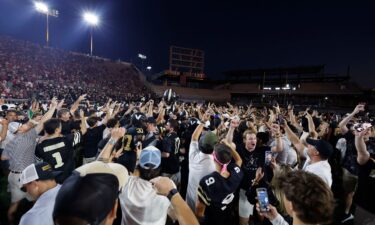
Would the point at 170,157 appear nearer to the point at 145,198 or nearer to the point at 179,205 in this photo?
the point at 145,198

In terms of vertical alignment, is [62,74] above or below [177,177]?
above

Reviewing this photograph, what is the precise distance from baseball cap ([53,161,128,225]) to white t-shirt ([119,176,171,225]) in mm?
1024

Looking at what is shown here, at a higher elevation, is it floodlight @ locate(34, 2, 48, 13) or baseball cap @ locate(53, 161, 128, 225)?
floodlight @ locate(34, 2, 48, 13)

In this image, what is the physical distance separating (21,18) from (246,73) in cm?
6002

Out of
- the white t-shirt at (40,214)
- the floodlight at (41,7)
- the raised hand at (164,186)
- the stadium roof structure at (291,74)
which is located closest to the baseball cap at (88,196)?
the raised hand at (164,186)

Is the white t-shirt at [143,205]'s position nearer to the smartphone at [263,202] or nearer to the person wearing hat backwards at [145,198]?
the person wearing hat backwards at [145,198]

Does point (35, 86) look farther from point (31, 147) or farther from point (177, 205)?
point (177, 205)

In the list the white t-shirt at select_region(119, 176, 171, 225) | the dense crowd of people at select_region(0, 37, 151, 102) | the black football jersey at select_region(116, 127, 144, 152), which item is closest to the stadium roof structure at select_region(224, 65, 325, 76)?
the dense crowd of people at select_region(0, 37, 151, 102)

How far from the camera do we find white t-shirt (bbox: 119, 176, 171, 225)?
221 cm

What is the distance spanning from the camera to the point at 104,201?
1.17m

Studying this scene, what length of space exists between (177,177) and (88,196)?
387 centimetres

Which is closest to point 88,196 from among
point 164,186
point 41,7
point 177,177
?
point 164,186

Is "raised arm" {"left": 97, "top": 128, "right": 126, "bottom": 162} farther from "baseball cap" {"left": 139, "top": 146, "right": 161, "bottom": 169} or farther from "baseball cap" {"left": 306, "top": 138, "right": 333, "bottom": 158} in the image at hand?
"baseball cap" {"left": 306, "top": 138, "right": 333, "bottom": 158}

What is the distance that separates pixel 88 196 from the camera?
113 centimetres
